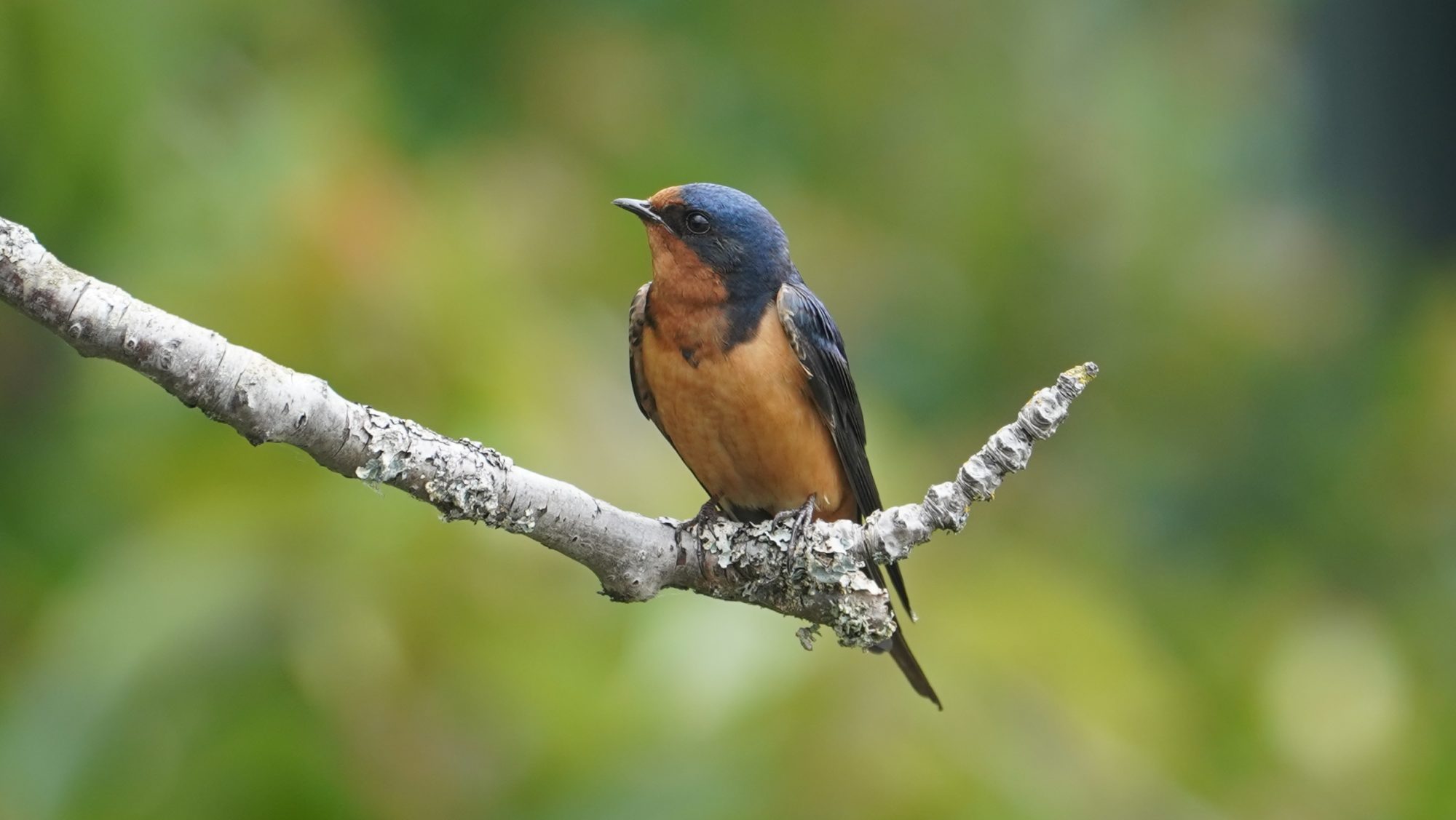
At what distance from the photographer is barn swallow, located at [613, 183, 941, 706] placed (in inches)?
168

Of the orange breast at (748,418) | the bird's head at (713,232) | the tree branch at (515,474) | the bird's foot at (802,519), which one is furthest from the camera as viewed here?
the bird's head at (713,232)

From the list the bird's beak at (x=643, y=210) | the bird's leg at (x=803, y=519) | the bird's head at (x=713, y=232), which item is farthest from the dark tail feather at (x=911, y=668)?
the bird's beak at (x=643, y=210)

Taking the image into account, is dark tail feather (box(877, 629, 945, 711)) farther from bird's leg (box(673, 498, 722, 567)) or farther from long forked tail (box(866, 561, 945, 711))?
bird's leg (box(673, 498, 722, 567))

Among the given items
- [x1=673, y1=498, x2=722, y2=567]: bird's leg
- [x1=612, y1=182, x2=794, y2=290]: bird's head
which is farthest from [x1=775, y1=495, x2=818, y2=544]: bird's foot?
[x1=612, y1=182, x2=794, y2=290]: bird's head

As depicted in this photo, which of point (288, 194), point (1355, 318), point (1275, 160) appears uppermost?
point (1275, 160)

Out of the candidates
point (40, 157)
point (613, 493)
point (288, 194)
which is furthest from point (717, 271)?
point (40, 157)

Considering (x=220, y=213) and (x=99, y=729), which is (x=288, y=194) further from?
(x=99, y=729)

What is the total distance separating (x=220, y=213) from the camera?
16.9 feet

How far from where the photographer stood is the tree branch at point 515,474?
2.32 metres

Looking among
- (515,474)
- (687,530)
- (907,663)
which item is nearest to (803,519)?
(687,530)

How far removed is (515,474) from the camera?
299 cm

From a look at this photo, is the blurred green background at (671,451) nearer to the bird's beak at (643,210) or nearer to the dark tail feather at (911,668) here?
the dark tail feather at (911,668)

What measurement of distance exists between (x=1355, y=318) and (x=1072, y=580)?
3439 mm

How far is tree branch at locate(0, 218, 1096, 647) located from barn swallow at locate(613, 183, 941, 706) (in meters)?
0.67
